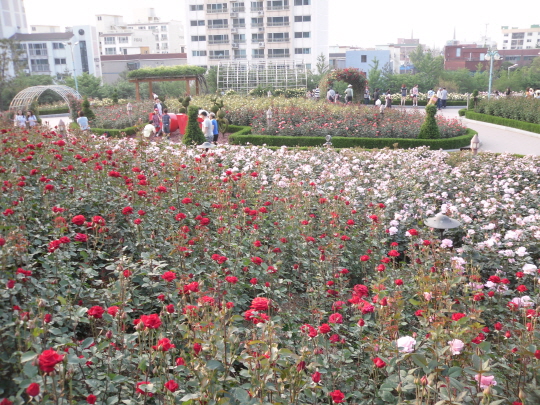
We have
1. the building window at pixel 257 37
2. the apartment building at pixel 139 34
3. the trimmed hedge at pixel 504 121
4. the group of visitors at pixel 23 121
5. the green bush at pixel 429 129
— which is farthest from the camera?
A: the apartment building at pixel 139 34

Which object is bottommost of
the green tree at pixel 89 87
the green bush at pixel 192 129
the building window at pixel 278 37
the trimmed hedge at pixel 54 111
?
the trimmed hedge at pixel 54 111

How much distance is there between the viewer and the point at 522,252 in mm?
3750

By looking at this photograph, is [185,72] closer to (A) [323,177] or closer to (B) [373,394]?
(A) [323,177]

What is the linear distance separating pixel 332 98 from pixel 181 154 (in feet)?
58.4

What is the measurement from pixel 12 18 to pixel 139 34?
70.3 feet

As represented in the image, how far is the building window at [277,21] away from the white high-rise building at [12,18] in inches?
1206

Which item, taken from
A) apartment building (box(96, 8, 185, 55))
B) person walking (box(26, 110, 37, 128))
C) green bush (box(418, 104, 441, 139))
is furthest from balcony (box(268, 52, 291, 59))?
green bush (box(418, 104, 441, 139))

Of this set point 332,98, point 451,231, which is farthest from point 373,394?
point 332,98

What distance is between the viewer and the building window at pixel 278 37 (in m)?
50.1

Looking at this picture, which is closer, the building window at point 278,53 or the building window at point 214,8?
the building window at point 278,53

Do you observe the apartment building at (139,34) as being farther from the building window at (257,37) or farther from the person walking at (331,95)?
the person walking at (331,95)

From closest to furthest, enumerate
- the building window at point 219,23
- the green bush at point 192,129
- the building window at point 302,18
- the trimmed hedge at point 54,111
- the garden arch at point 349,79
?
1. the green bush at point 192,129
2. the garden arch at point 349,79
3. the trimmed hedge at point 54,111
4. the building window at point 302,18
5. the building window at point 219,23

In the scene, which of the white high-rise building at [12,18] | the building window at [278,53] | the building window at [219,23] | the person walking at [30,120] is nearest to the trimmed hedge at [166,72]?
the person walking at [30,120]

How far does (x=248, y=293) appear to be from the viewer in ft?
12.2
